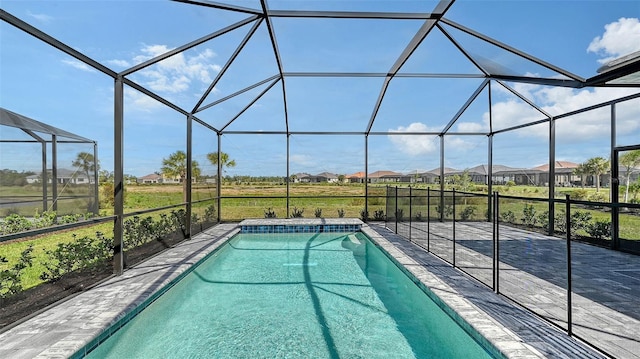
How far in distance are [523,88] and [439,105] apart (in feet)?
7.90

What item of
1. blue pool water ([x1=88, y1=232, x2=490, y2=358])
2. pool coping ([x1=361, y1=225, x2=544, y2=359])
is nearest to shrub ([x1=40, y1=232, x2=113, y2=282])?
blue pool water ([x1=88, y1=232, x2=490, y2=358])

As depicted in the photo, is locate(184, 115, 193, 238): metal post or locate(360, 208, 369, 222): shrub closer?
locate(184, 115, 193, 238): metal post

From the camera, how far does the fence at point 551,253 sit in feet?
9.34

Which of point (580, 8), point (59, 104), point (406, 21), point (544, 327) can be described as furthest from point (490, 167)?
point (59, 104)

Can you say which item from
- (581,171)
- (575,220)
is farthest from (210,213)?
(581,171)

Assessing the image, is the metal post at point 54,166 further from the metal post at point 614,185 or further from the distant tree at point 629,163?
the distant tree at point 629,163

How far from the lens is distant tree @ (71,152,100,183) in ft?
29.0

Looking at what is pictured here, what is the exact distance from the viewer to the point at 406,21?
4.99 metres

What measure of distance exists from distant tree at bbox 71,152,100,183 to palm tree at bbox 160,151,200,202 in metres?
2.44

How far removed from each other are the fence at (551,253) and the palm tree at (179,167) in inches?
191

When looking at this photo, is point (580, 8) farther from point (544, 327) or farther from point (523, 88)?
point (544, 327)

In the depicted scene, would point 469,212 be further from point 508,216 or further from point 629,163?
point 629,163

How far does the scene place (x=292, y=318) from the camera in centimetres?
367

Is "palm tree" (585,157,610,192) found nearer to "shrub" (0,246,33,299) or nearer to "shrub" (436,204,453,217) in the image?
"shrub" (436,204,453,217)
